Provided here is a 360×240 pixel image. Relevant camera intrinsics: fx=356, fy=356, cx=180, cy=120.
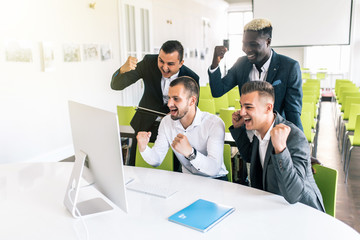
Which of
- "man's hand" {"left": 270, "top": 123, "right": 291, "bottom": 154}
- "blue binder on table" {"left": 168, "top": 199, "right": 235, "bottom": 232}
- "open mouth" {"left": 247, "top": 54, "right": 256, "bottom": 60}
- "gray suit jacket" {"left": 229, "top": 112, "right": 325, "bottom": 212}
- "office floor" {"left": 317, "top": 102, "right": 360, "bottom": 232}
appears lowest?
"office floor" {"left": 317, "top": 102, "right": 360, "bottom": 232}

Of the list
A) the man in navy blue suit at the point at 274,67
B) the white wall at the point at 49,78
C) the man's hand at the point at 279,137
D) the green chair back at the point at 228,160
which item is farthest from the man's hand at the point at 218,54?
the white wall at the point at 49,78

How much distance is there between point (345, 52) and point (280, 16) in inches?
365

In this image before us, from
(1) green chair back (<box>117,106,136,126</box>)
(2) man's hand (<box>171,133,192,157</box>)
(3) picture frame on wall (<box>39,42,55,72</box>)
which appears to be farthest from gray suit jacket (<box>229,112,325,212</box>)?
(3) picture frame on wall (<box>39,42,55,72</box>)

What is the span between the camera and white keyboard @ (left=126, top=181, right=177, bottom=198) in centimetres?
184

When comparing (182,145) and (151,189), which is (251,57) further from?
(151,189)

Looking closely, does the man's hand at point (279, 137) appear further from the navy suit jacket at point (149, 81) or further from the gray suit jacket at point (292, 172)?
the navy suit jacket at point (149, 81)

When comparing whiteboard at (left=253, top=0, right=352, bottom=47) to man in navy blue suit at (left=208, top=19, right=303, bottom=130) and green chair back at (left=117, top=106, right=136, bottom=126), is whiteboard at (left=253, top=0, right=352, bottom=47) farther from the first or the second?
man in navy blue suit at (left=208, top=19, right=303, bottom=130)

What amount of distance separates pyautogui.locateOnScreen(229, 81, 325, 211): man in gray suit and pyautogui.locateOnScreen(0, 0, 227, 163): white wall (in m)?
3.58

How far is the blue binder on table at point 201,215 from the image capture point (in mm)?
1483

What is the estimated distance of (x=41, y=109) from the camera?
5.05 m

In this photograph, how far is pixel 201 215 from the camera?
1567 millimetres

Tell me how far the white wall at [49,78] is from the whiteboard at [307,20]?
3.04 metres

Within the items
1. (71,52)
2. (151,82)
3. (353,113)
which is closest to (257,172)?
(151,82)

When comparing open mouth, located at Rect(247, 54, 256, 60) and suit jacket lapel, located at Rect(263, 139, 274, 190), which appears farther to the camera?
open mouth, located at Rect(247, 54, 256, 60)
